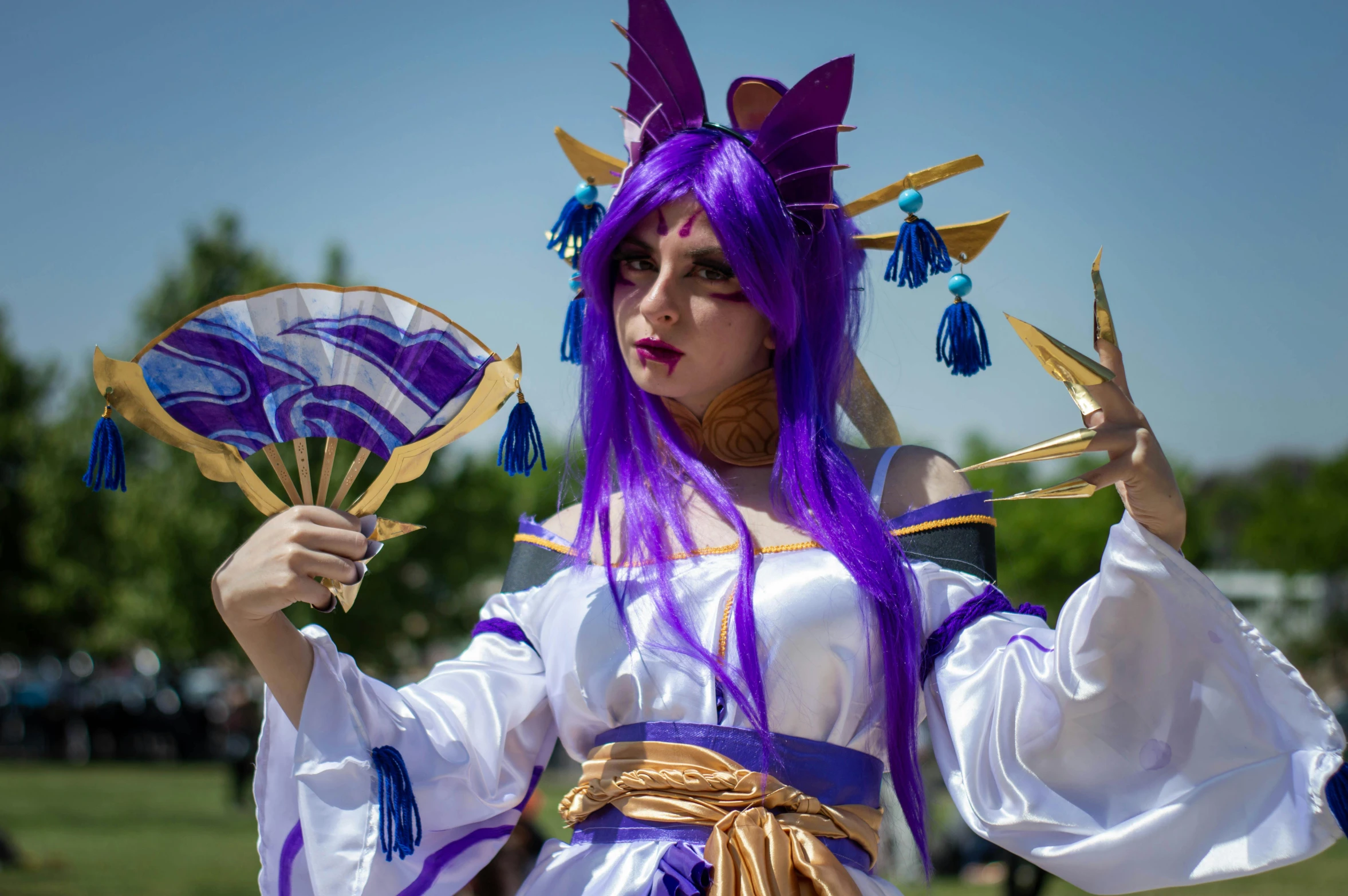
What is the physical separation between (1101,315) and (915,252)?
597mm

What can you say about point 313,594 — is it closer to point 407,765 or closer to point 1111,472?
point 407,765

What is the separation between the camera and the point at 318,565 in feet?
6.29

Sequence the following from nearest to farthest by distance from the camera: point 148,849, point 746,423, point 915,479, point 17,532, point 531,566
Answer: point 915,479 → point 746,423 → point 531,566 → point 148,849 → point 17,532

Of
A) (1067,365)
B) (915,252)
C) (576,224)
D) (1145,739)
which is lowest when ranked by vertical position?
(1145,739)

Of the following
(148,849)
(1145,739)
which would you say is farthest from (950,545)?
(148,849)

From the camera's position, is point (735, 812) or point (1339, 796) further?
point (735, 812)

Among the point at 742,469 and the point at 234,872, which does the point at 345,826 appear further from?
the point at 234,872

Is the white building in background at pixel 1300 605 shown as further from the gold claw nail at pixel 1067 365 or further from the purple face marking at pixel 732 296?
the gold claw nail at pixel 1067 365

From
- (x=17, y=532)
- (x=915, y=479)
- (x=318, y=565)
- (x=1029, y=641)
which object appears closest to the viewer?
(x=318, y=565)

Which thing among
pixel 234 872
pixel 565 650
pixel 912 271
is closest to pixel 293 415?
pixel 565 650

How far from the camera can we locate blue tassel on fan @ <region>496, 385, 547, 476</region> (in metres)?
2.27

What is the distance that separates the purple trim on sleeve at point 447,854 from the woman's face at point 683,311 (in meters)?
0.88

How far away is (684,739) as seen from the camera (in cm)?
210

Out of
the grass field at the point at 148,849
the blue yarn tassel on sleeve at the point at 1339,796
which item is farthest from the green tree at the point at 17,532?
the blue yarn tassel on sleeve at the point at 1339,796
